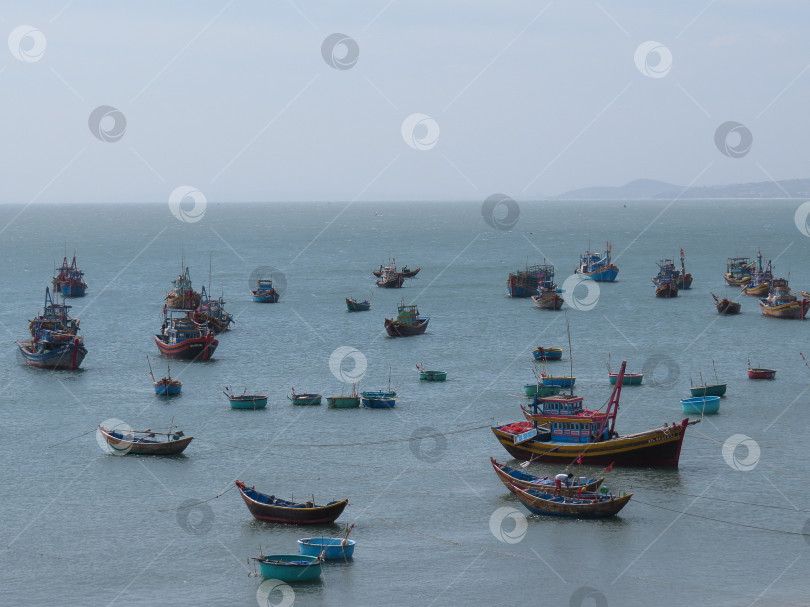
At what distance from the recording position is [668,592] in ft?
148

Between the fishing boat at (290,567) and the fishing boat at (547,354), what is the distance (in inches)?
2099

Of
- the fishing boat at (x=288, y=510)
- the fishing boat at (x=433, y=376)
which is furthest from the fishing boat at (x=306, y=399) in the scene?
the fishing boat at (x=288, y=510)

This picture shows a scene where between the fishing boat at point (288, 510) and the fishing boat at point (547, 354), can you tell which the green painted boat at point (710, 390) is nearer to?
the fishing boat at point (547, 354)

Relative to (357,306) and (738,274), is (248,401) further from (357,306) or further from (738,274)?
(738,274)

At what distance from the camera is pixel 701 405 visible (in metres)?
75.2

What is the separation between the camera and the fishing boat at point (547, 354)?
9675cm

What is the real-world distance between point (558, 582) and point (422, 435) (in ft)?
82.5

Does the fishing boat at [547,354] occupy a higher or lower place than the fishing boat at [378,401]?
higher

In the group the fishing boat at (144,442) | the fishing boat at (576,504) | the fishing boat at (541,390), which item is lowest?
the fishing boat at (576,504)

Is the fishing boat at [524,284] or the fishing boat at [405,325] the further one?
the fishing boat at [524,284]

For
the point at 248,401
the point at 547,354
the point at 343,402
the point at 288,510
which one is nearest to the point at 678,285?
the point at 547,354

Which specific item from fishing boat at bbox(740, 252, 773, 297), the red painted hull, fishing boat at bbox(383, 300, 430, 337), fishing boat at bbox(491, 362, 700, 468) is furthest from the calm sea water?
fishing boat at bbox(740, 252, 773, 297)

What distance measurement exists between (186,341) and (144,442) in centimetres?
3368

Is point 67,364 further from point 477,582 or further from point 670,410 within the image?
point 477,582
